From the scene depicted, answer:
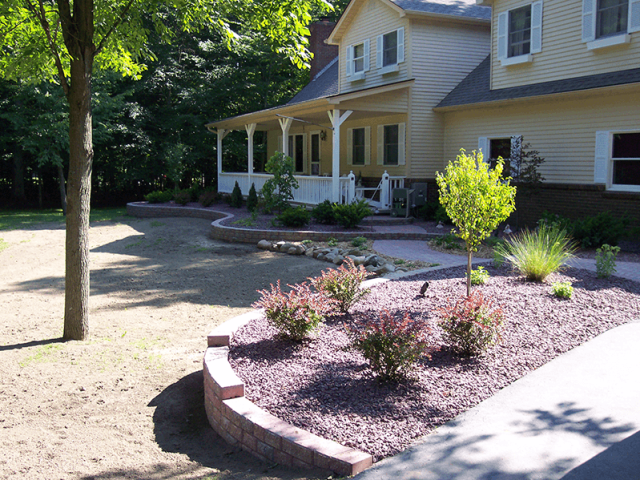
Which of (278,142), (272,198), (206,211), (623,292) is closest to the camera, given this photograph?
(623,292)

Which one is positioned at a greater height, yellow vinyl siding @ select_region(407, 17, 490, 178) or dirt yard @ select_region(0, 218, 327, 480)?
yellow vinyl siding @ select_region(407, 17, 490, 178)

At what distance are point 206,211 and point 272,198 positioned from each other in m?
4.62

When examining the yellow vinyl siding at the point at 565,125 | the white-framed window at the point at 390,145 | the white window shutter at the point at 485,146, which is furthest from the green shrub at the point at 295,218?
the yellow vinyl siding at the point at 565,125

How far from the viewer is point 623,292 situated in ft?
23.2

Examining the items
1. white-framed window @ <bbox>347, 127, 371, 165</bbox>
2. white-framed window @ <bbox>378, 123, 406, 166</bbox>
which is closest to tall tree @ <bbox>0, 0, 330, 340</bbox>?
white-framed window @ <bbox>378, 123, 406, 166</bbox>

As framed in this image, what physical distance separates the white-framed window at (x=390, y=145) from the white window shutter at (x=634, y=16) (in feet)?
23.4

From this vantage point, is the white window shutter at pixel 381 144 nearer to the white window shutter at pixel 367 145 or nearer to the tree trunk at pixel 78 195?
the white window shutter at pixel 367 145

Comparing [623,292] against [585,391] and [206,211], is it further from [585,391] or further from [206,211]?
[206,211]

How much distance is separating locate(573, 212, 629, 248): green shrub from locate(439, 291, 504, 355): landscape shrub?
6.84 metres

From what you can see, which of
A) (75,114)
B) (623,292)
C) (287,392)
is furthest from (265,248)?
(287,392)

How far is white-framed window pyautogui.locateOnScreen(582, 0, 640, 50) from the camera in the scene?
1152 cm

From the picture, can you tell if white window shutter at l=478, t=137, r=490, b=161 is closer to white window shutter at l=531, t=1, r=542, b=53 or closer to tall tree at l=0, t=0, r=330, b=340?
white window shutter at l=531, t=1, r=542, b=53

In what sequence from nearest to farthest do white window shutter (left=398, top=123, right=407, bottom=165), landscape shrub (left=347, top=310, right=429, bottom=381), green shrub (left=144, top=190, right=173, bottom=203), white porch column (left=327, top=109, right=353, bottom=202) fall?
landscape shrub (left=347, top=310, right=429, bottom=381) → white porch column (left=327, top=109, right=353, bottom=202) → white window shutter (left=398, top=123, right=407, bottom=165) → green shrub (left=144, top=190, right=173, bottom=203)

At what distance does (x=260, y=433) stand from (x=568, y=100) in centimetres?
1217
